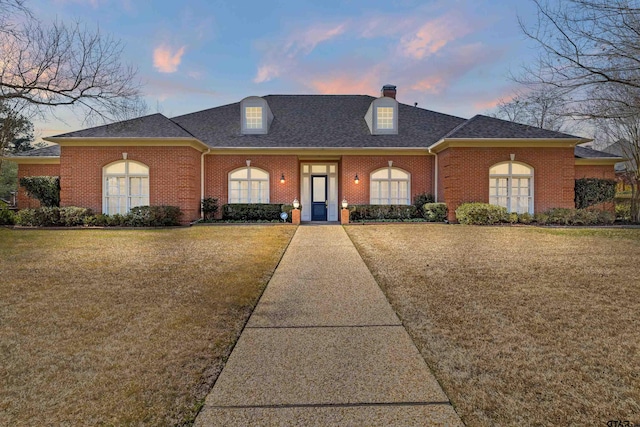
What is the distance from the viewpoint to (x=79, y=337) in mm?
3498

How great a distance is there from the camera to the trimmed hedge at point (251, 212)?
16.3 metres

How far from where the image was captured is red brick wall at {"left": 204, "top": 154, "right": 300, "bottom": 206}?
17.1 metres

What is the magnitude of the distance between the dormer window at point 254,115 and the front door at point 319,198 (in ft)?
12.3

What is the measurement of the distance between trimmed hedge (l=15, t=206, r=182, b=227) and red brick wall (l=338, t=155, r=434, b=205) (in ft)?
27.0

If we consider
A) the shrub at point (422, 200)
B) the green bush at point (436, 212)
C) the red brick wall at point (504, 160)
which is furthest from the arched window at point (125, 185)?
Result: the red brick wall at point (504, 160)

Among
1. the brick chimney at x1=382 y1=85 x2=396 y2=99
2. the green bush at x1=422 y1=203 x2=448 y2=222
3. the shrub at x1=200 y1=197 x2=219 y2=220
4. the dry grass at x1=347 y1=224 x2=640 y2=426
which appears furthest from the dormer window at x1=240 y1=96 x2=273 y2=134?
the dry grass at x1=347 y1=224 x2=640 y2=426

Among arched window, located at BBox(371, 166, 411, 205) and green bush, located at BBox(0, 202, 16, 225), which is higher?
arched window, located at BBox(371, 166, 411, 205)

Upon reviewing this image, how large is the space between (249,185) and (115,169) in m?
6.05

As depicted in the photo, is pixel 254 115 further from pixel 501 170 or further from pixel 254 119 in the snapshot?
pixel 501 170

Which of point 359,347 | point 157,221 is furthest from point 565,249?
point 157,221

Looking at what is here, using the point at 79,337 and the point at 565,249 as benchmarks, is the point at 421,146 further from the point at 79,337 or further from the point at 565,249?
the point at 79,337

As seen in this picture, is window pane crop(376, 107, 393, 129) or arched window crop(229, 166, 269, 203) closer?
arched window crop(229, 166, 269, 203)

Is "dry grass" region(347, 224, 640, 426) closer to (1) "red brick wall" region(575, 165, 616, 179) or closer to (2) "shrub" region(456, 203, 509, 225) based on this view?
(2) "shrub" region(456, 203, 509, 225)

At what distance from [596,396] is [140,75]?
50.3 ft
